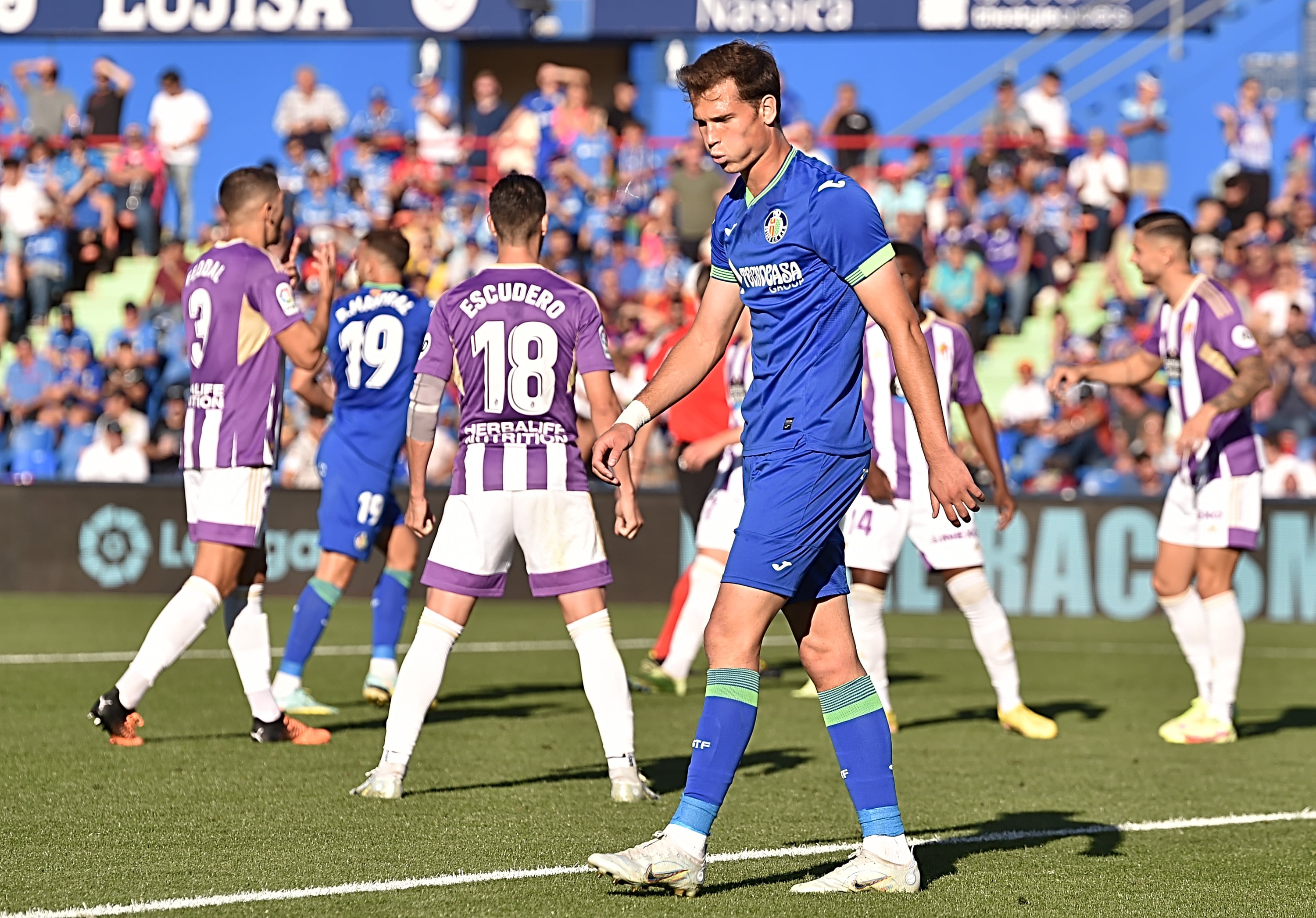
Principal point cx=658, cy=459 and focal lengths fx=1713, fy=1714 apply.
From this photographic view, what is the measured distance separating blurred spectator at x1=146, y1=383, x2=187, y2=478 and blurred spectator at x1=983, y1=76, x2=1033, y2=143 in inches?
412

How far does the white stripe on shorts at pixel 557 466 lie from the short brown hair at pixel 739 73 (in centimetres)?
195

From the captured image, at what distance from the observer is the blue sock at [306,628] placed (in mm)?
8461

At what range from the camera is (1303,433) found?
57.8 feet

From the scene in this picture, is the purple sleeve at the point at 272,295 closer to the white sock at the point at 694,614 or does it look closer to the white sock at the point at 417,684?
the white sock at the point at 417,684

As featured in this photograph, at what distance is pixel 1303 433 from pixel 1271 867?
13.2 metres

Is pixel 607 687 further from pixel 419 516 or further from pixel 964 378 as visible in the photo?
pixel 964 378

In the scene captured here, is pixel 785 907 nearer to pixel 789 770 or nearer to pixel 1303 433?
pixel 789 770

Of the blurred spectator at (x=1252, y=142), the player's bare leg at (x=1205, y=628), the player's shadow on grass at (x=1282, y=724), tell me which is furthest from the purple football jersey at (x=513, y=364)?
the blurred spectator at (x=1252, y=142)

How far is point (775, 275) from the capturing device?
4809mm

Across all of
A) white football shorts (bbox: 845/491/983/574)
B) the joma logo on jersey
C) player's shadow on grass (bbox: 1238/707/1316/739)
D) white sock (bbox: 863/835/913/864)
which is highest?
the joma logo on jersey

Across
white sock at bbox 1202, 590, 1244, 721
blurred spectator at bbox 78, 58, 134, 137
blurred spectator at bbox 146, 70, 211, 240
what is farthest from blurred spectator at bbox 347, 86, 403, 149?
white sock at bbox 1202, 590, 1244, 721

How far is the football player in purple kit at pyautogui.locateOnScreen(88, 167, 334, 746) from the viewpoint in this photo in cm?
703

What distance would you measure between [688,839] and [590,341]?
231 cm

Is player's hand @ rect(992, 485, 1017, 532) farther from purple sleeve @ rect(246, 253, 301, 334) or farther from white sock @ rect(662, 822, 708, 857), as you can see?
white sock @ rect(662, 822, 708, 857)
